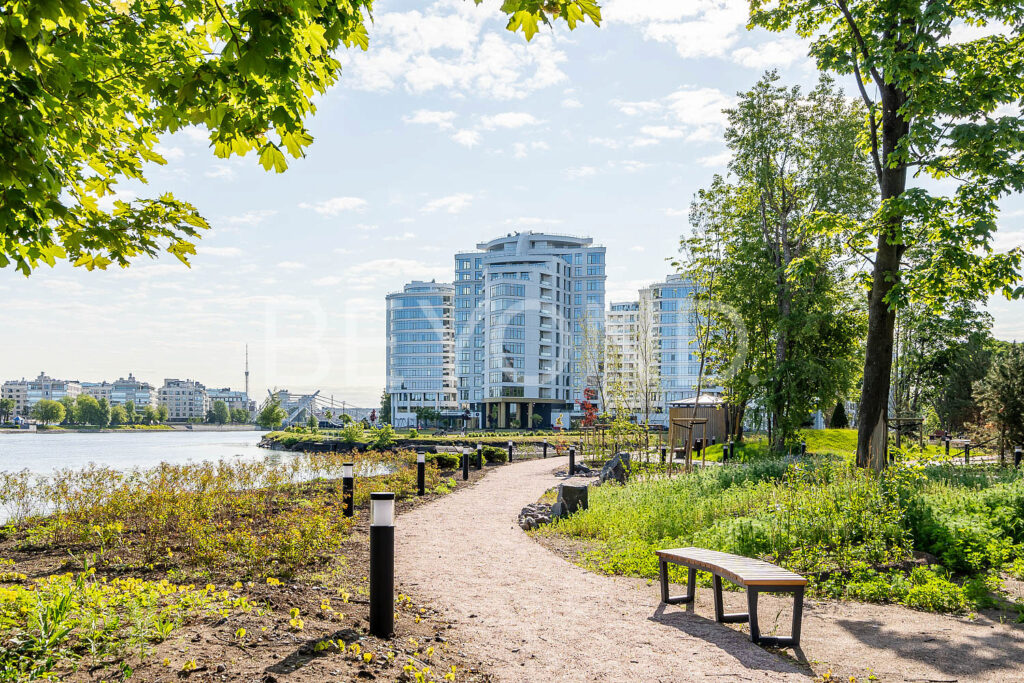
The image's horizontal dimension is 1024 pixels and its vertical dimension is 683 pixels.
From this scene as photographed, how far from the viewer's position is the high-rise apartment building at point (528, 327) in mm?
98750

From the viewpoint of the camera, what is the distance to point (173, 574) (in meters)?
6.97

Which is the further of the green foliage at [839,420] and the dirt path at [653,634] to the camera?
the green foliage at [839,420]

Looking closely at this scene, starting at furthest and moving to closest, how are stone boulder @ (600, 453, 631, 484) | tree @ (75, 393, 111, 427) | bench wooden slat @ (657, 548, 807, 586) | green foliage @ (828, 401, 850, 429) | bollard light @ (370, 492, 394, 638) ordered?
tree @ (75, 393, 111, 427) → green foliage @ (828, 401, 850, 429) → stone boulder @ (600, 453, 631, 484) → bench wooden slat @ (657, 548, 807, 586) → bollard light @ (370, 492, 394, 638)

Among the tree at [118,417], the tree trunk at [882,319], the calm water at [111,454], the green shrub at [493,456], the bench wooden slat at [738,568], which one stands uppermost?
the tree trunk at [882,319]

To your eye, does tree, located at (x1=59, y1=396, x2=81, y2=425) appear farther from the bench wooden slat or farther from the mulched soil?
the bench wooden slat

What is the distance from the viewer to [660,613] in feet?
20.3

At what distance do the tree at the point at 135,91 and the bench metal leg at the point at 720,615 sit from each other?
4.47 m

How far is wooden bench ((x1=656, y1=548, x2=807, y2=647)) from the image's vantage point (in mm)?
5285

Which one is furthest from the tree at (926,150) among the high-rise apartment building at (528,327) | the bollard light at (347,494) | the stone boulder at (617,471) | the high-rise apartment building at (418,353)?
the high-rise apartment building at (418,353)

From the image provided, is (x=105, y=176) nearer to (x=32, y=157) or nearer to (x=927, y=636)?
(x=32, y=157)

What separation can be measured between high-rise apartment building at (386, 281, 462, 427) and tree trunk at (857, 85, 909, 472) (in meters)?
113

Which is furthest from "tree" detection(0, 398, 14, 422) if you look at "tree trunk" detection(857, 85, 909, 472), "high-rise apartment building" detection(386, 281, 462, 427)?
"tree trunk" detection(857, 85, 909, 472)

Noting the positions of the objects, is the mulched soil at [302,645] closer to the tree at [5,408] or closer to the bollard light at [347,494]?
the bollard light at [347,494]

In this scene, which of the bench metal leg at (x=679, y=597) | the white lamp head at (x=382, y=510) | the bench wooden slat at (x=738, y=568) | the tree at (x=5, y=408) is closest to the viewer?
the white lamp head at (x=382, y=510)
